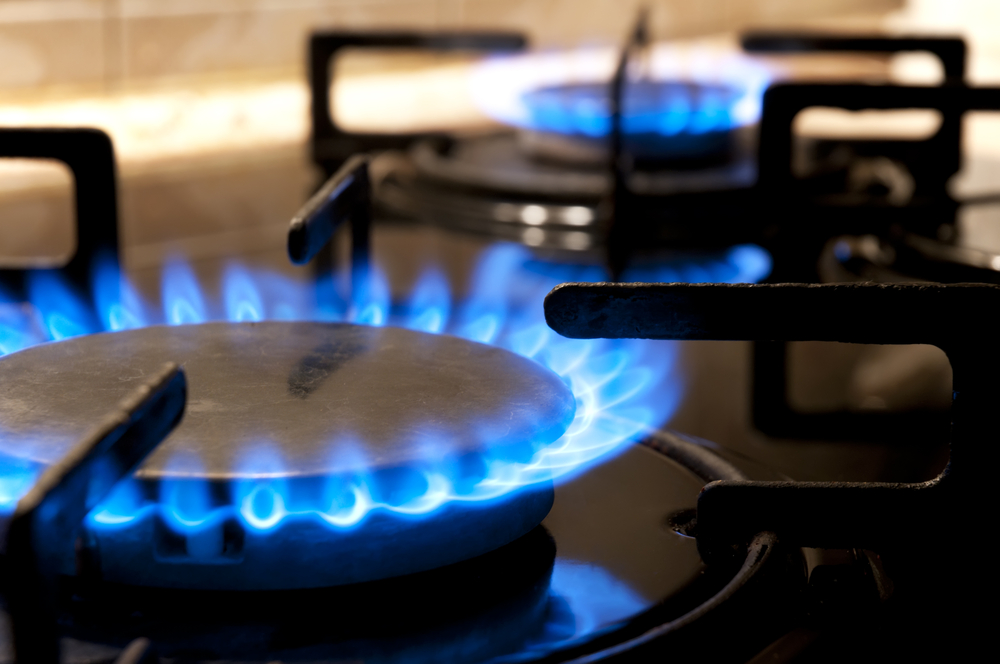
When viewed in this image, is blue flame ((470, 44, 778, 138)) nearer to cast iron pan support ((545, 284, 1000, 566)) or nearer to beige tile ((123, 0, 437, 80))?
beige tile ((123, 0, 437, 80))

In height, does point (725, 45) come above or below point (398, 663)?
above

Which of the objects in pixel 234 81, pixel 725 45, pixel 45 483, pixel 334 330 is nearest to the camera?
pixel 45 483

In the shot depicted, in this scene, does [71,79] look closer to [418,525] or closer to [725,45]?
[418,525]

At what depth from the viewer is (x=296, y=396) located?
481 mm

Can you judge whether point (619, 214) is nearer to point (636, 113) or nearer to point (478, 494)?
point (636, 113)

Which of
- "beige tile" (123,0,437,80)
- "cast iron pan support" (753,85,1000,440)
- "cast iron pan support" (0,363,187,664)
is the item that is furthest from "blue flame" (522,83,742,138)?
"cast iron pan support" (0,363,187,664)

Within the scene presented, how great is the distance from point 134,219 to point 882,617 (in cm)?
77

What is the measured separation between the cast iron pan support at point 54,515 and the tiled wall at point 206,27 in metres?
0.73

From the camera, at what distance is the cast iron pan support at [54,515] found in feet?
0.98

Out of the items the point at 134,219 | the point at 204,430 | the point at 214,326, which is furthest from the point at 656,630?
the point at 134,219

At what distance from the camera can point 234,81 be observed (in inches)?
45.5

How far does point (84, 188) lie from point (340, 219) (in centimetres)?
18

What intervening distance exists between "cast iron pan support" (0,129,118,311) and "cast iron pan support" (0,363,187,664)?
1.27 feet

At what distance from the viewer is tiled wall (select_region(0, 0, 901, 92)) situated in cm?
98
